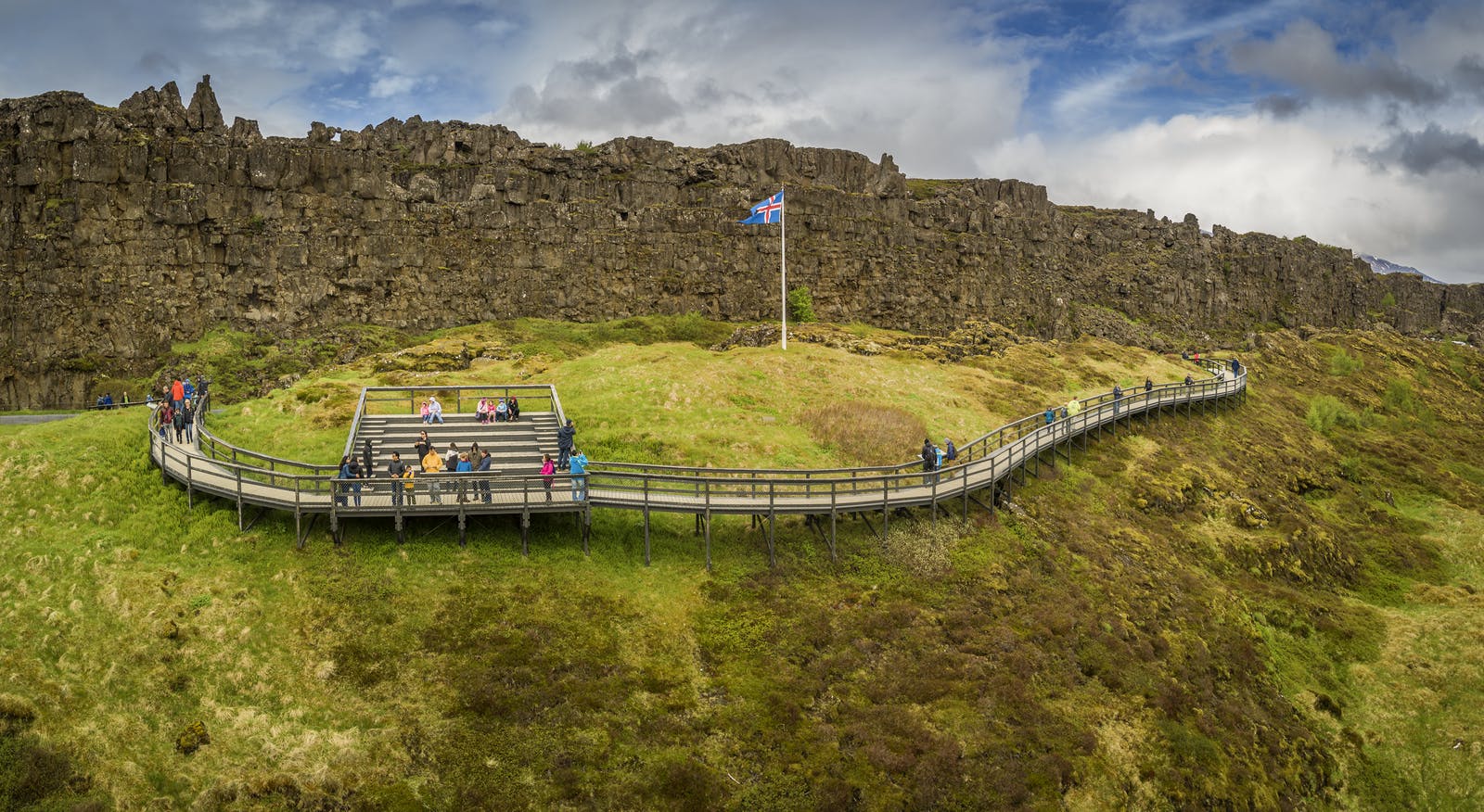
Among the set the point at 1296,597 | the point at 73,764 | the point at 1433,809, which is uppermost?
the point at 73,764

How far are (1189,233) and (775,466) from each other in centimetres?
10393

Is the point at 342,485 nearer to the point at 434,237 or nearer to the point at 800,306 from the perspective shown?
the point at 434,237

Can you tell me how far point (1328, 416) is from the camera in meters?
72.9

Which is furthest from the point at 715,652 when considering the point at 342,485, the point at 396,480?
the point at 342,485

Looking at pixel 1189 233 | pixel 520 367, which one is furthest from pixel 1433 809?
pixel 1189 233

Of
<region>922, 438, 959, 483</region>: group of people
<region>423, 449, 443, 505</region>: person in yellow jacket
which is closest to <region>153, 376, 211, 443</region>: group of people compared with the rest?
<region>423, 449, 443, 505</region>: person in yellow jacket

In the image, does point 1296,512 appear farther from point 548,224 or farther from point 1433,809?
point 548,224

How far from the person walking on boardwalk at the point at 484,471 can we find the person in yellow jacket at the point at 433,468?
1.33m

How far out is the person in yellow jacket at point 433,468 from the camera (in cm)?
2931

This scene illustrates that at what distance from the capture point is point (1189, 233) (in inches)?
4771

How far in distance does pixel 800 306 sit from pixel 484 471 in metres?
56.2

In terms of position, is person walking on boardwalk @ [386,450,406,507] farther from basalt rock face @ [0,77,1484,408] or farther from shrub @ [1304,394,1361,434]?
shrub @ [1304,394,1361,434]

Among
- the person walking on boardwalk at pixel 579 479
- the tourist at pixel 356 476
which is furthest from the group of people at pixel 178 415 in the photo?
the person walking on boardwalk at pixel 579 479

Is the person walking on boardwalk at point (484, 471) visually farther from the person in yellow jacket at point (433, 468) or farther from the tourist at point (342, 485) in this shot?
the tourist at point (342, 485)
